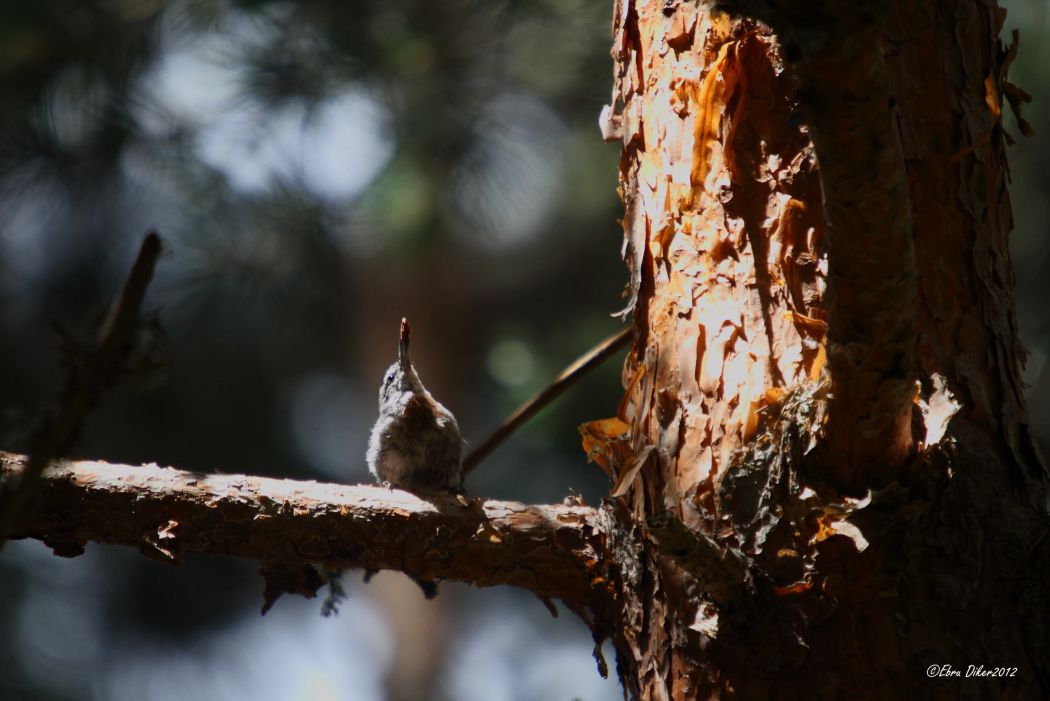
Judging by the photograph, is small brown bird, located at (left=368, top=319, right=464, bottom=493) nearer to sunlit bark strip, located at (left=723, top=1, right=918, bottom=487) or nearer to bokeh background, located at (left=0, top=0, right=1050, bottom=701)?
bokeh background, located at (left=0, top=0, right=1050, bottom=701)

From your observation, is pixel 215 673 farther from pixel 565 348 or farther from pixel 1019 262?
pixel 1019 262

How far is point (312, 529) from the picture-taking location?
5.88 feet

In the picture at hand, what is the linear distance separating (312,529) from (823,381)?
90 cm

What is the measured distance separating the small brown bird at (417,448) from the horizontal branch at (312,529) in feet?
4.93

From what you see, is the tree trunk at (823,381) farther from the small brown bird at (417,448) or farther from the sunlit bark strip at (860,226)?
the small brown bird at (417,448)

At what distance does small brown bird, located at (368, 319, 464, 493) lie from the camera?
336cm

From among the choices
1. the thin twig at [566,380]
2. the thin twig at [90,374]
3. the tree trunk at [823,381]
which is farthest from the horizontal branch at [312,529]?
the thin twig at [90,374]

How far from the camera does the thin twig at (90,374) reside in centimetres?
73

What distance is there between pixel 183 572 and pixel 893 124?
5.04 m

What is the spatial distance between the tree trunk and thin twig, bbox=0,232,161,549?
714 millimetres

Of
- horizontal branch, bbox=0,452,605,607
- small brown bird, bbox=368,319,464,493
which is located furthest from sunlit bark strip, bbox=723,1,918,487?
small brown bird, bbox=368,319,464,493

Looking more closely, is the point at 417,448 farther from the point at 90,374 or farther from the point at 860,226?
the point at 90,374

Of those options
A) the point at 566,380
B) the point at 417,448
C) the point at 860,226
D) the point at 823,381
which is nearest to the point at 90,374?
the point at 860,226

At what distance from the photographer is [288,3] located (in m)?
3.42
